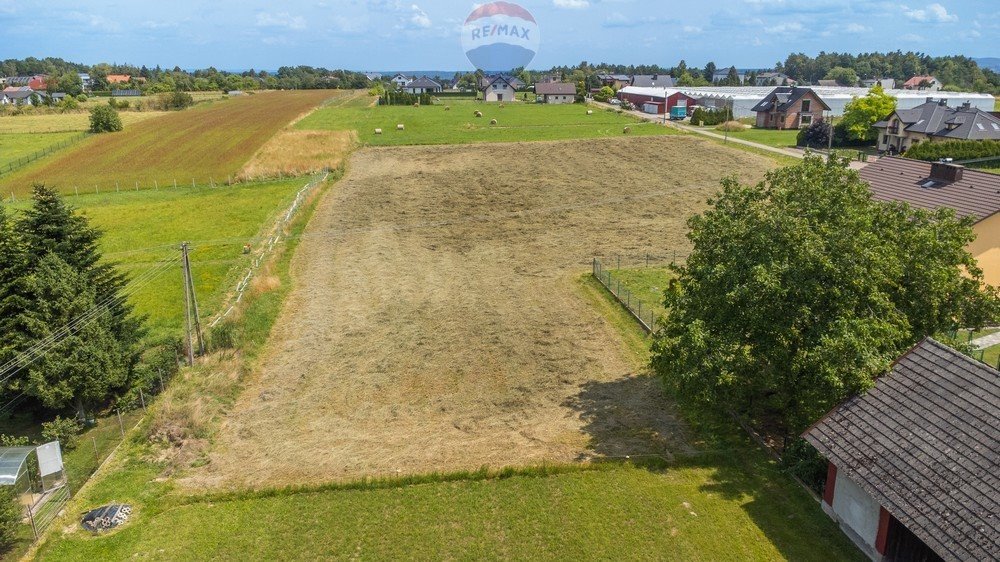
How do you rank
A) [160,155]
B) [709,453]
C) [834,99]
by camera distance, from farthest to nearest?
1. [834,99]
2. [160,155]
3. [709,453]

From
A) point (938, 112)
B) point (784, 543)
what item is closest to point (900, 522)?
point (784, 543)

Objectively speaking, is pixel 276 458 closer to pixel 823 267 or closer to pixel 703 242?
pixel 703 242

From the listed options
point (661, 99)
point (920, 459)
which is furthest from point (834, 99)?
point (920, 459)

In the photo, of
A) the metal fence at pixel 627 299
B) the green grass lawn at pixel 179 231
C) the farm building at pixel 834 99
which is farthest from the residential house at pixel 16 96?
the metal fence at pixel 627 299

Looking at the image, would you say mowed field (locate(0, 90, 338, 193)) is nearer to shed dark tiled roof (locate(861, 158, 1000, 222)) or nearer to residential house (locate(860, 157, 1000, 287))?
shed dark tiled roof (locate(861, 158, 1000, 222))

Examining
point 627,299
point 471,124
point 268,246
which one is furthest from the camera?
point 471,124

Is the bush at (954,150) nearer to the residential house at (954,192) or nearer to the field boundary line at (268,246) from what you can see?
the residential house at (954,192)

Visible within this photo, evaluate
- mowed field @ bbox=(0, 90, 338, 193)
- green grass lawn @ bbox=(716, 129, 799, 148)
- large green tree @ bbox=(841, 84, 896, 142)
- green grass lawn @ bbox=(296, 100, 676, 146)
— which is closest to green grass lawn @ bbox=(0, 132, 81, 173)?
mowed field @ bbox=(0, 90, 338, 193)

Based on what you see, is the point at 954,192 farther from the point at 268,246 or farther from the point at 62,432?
the point at 62,432
